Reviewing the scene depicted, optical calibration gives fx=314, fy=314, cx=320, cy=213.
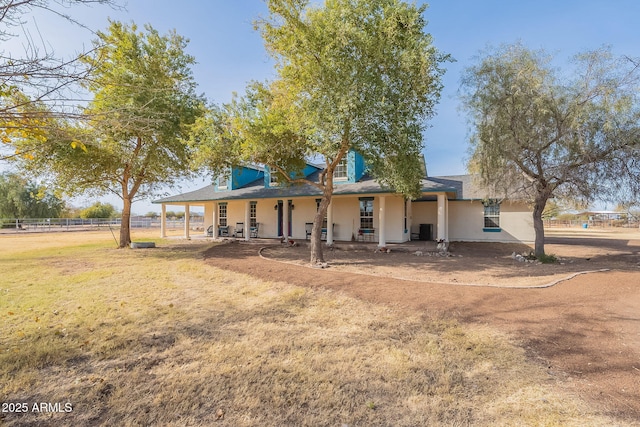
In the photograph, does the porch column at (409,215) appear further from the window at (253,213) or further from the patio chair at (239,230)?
→ the patio chair at (239,230)

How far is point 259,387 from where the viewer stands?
10.4ft

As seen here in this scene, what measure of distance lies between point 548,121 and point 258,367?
11.4m

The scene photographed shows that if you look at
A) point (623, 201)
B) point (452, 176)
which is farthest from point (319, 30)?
point (452, 176)

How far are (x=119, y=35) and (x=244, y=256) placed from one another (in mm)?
10406

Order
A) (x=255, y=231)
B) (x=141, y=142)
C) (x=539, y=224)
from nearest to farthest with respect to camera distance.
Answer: (x=539, y=224), (x=141, y=142), (x=255, y=231)

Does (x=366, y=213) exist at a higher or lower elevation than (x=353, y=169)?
lower

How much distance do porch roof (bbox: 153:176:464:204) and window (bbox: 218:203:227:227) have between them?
1093 millimetres

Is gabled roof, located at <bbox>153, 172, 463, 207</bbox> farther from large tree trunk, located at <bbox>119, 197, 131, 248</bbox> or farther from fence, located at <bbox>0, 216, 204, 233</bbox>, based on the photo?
fence, located at <bbox>0, 216, 204, 233</bbox>

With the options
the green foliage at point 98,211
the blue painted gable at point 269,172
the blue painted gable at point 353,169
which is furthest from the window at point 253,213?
the green foliage at point 98,211

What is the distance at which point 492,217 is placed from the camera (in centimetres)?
1684

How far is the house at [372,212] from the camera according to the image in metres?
15.3

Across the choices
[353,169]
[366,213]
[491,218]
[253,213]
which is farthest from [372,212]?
[253,213]

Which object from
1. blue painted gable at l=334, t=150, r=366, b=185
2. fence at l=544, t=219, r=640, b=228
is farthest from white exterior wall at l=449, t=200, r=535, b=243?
fence at l=544, t=219, r=640, b=228

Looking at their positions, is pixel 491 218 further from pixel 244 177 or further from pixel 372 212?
pixel 244 177
